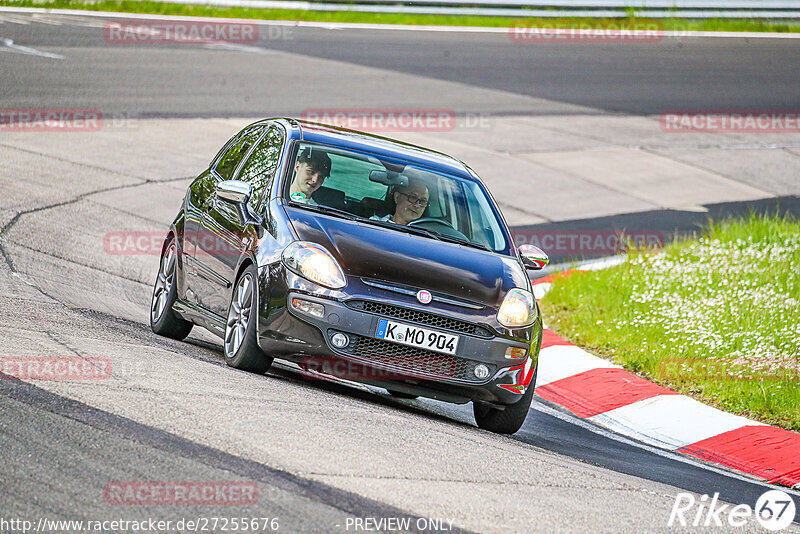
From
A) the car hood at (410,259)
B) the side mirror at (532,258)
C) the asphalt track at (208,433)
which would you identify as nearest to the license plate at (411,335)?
the car hood at (410,259)

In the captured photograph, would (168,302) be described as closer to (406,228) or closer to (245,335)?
(245,335)

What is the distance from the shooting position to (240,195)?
765 cm

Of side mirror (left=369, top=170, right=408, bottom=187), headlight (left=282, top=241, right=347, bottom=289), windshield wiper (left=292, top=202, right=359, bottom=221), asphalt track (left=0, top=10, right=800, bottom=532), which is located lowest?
asphalt track (left=0, top=10, right=800, bottom=532)

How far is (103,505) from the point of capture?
4.52 m

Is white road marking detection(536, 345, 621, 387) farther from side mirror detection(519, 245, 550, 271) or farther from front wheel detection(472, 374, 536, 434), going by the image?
front wheel detection(472, 374, 536, 434)

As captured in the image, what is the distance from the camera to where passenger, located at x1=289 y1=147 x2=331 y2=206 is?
25.3 feet

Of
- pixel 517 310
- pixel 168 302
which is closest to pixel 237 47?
pixel 168 302

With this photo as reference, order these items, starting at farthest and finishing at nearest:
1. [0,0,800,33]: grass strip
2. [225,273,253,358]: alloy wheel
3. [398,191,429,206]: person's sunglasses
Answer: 1. [0,0,800,33]: grass strip
2. [398,191,429,206]: person's sunglasses
3. [225,273,253,358]: alloy wheel

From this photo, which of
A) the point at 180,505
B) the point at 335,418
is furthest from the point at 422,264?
the point at 180,505

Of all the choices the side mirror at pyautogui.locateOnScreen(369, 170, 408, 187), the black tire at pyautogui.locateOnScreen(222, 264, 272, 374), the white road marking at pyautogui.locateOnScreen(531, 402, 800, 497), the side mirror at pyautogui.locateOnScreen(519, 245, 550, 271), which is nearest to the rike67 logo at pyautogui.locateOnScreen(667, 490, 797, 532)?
the white road marking at pyautogui.locateOnScreen(531, 402, 800, 497)

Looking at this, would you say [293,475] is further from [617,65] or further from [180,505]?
[617,65]

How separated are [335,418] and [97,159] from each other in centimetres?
968

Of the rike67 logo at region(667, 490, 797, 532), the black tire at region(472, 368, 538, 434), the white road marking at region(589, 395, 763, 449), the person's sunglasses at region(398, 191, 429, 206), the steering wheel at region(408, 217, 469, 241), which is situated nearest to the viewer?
the rike67 logo at region(667, 490, 797, 532)

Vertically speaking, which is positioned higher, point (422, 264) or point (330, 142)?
point (330, 142)
